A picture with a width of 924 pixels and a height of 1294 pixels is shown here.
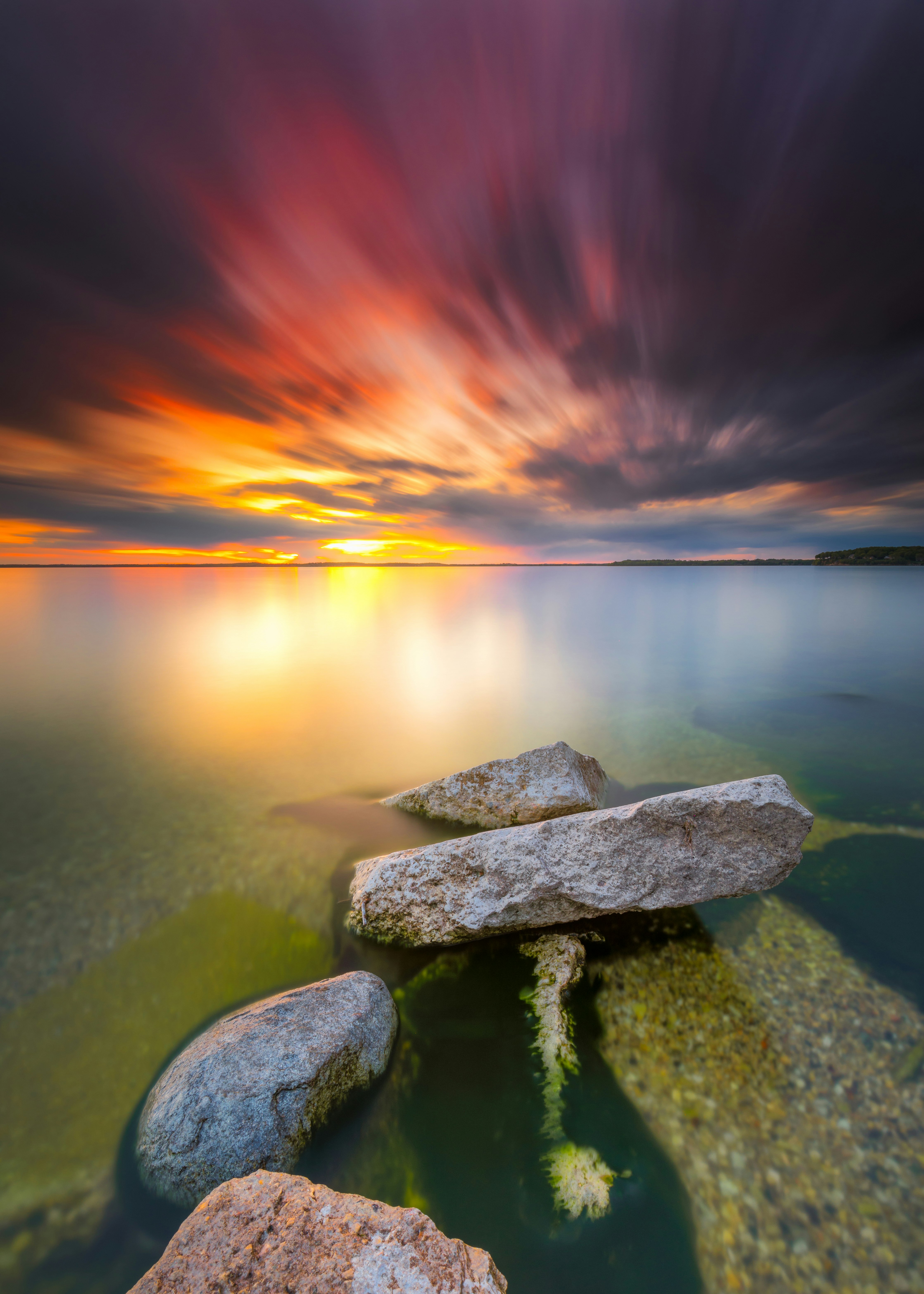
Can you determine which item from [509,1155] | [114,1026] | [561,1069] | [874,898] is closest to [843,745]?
[874,898]

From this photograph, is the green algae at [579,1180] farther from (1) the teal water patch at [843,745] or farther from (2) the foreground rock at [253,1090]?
(1) the teal water patch at [843,745]

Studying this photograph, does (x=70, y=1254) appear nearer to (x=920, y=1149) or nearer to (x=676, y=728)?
(x=920, y=1149)

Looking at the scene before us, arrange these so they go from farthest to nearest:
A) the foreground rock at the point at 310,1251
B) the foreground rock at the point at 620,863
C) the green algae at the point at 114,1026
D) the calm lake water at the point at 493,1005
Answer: the foreground rock at the point at 620,863, the green algae at the point at 114,1026, the calm lake water at the point at 493,1005, the foreground rock at the point at 310,1251

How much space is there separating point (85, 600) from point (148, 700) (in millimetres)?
60116

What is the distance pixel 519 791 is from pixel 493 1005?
3.31m

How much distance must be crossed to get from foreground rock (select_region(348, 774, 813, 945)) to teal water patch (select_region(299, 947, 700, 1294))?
893mm

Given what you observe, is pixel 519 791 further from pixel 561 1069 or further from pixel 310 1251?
pixel 310 1251

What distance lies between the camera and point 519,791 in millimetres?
8117

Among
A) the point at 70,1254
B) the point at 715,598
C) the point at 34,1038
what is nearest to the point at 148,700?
the point at 34,1038

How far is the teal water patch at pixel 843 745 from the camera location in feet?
32.9

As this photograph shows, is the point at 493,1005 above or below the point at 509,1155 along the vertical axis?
above

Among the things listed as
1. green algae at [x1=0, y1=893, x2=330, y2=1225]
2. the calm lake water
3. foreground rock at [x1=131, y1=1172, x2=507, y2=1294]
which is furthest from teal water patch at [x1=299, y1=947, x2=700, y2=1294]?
green algae at [x1=0, y1=893, x2=330, y2=1225]

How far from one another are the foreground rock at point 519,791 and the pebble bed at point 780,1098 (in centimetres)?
251

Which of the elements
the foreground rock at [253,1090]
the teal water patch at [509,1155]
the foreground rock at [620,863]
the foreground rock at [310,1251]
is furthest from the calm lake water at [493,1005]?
the foreground rock at [310,1251]
